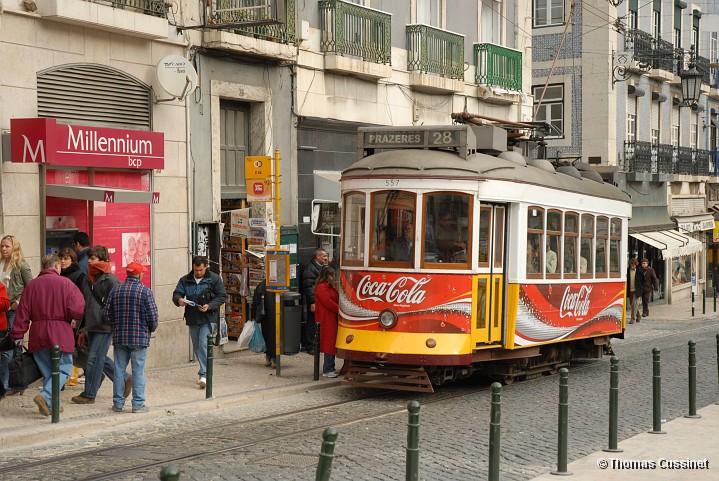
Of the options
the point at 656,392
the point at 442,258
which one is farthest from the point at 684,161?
the point at 656,392

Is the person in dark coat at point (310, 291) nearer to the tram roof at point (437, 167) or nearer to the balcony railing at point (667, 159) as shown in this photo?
the tram roof at point (437, 167)

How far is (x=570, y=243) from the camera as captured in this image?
1691cm

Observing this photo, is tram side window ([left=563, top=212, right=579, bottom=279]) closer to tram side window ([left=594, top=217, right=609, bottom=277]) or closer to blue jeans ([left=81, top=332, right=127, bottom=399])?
tram side window ([left=594, top=217, right=609, bottom=277])

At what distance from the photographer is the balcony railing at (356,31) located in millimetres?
21406

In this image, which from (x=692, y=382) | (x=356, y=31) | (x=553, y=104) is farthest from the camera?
(x=553, y=104)

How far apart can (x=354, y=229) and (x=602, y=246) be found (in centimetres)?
521

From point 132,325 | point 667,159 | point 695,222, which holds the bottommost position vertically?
point 132,325

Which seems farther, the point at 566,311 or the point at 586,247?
the point at 586,247

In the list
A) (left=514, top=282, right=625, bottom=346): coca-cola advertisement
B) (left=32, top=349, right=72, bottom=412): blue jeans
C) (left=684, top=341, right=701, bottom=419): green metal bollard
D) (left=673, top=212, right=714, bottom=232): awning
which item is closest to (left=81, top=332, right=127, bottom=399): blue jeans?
(left=32, top=349, right=72, bottom=412): blue jeans

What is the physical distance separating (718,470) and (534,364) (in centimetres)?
676

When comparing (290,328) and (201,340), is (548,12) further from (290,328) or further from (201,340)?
(201,340)

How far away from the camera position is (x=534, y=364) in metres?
16.9

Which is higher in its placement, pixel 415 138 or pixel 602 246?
pixel 415 138

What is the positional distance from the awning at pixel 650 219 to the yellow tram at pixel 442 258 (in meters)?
21.5
